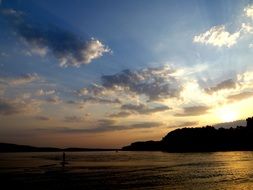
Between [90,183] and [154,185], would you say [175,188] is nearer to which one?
[154,185]

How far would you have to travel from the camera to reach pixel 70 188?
51.9m

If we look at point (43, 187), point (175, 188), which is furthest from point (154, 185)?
point (43, 187)

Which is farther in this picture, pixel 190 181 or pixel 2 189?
pixel 190 181

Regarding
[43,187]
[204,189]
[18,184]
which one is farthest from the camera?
[18,184]

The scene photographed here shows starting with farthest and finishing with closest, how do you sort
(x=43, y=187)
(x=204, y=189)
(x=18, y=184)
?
(x=18, y=184) → (x=43, y=187) → (x=204, y=189)

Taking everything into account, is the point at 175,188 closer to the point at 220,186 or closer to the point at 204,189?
the point at 204,189

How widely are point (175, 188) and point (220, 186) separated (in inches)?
286

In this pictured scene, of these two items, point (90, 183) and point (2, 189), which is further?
point (90, 183)

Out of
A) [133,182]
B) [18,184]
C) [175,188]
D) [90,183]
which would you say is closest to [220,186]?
[175,188]

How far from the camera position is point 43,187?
173 ft

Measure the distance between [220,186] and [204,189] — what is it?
435 centimetres

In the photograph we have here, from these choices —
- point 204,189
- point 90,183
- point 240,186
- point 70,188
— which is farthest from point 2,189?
point 240,186

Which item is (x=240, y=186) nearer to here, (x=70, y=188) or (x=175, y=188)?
(x=175, y=188)

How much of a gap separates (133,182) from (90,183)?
7.16m
